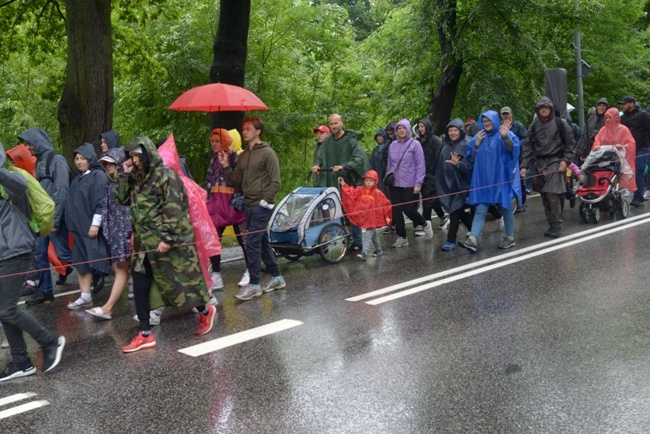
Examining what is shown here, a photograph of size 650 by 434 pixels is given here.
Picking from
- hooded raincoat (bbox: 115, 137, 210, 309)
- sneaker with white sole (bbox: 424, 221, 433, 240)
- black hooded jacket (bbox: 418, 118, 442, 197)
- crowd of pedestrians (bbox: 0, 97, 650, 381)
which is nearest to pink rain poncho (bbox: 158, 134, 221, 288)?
crowd of pedestrians (bbox: 0, 97, 650, 381)

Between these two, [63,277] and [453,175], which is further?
[453,175]

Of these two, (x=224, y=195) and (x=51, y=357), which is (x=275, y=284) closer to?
(x=224, y=195)

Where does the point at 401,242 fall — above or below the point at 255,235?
below

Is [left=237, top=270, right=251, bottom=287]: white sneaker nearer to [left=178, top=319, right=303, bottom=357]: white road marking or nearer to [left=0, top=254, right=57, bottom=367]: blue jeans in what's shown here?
[left=178, top=319, right=303, bottom=357]: white road marking

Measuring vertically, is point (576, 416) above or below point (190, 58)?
below

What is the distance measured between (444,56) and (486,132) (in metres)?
9.88

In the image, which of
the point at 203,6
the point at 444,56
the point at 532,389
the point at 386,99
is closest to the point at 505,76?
the point at 444,56

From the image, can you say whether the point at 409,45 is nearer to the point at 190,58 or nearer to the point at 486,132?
the point at 190,58

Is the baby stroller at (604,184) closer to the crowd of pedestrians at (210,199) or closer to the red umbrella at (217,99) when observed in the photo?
the crowd of pedestrians at (210,199)

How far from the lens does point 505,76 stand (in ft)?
66.6

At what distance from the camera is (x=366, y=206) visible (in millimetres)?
10281

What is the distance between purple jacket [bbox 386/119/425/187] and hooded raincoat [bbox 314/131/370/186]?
661mm

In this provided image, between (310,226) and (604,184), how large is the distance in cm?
517

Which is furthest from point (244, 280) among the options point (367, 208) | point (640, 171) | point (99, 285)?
point (640, 171)
